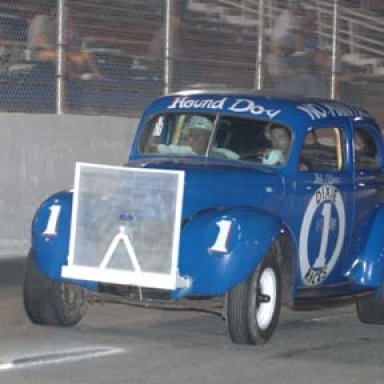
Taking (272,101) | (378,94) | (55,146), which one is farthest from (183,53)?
(272,101)

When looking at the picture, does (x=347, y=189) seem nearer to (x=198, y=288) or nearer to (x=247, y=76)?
(x=198, y=288)

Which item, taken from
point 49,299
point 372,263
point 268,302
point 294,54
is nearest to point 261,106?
point 372,263

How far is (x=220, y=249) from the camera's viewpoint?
8.43m

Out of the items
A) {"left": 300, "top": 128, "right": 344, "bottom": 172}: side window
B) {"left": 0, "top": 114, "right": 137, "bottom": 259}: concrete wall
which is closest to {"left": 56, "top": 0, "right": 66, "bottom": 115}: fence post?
{"left": 0, "top": 114, "right": 137, "bottom": 259}: concrete wall

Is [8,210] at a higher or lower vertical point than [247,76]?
lower

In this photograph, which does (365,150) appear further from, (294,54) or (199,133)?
(294,54)

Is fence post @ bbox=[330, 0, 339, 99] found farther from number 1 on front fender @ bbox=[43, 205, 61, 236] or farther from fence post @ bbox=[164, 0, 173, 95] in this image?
number 1 on front fender @ bbox=[43, 205, 61, 236]

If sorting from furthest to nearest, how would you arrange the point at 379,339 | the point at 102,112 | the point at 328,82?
the point at 328,82, the point at 102,112, the point at 379,339

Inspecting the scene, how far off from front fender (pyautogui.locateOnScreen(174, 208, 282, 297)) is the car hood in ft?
0.80

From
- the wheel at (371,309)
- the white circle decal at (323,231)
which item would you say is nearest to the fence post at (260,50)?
the wheel at (371,309)

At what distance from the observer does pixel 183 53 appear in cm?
1587

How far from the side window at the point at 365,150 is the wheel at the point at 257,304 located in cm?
173

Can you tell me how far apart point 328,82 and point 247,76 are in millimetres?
Result: 1698

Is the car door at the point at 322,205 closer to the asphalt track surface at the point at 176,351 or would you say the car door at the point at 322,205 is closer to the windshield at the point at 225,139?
the windshield at the point at 225,139
